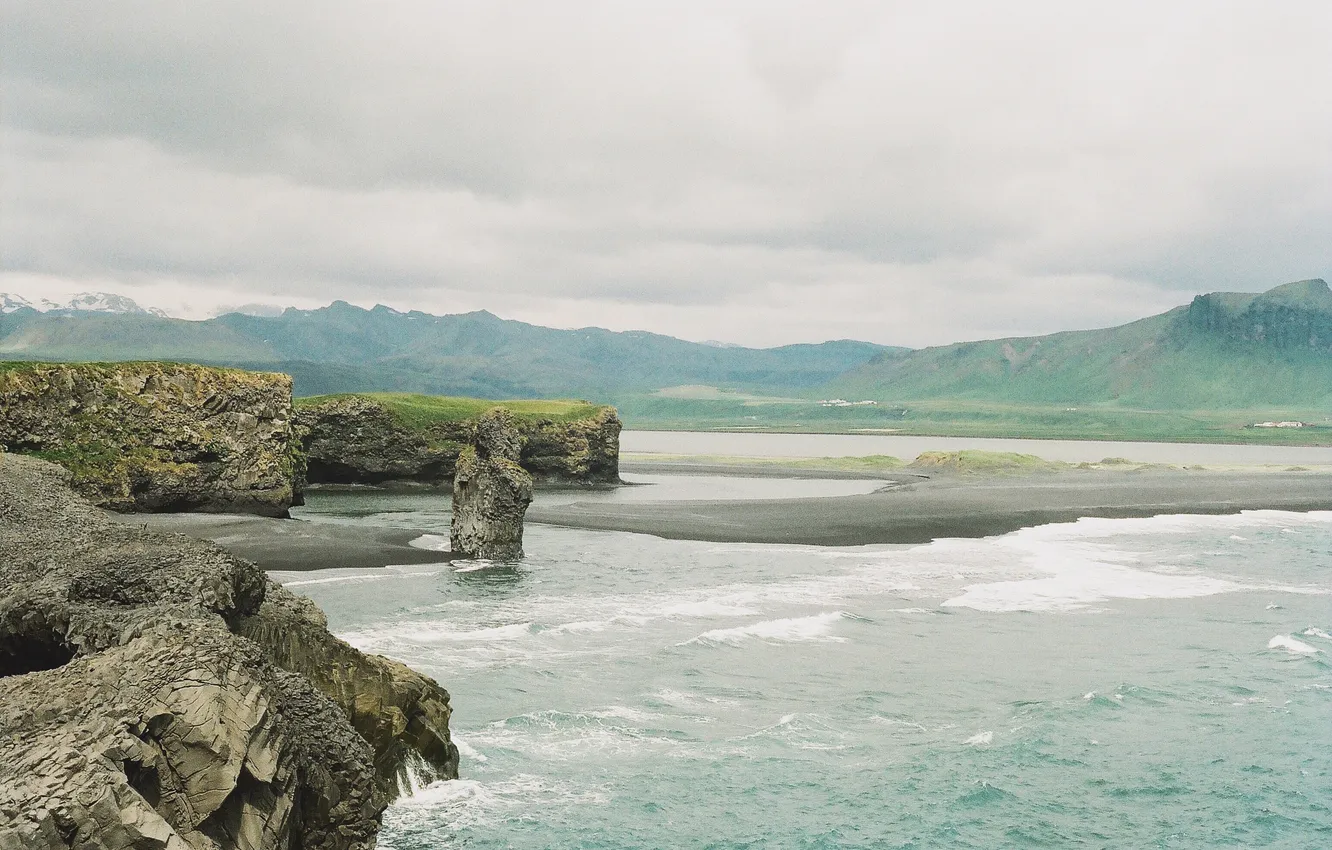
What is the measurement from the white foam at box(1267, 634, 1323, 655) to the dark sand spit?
24.2m

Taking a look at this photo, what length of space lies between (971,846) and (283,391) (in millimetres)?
52933

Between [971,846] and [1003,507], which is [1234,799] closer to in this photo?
[971,846]

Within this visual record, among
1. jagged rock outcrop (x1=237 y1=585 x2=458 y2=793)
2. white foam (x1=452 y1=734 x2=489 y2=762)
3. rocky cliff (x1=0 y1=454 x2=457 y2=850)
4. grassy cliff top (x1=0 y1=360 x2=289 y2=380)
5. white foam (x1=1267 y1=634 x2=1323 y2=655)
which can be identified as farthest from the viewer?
grassy cliff top (x1=0 y1=360 x2=289 y2=380)

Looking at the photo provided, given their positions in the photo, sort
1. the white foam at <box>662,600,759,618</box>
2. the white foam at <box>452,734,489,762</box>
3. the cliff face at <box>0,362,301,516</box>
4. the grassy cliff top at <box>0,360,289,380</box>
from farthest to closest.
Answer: the grassy cliff top at <box>0,360,289,380</box> < the cliff face at <box>0,362,301,516</box> < the white foam at <box>662,600,759,618</box> < the white foam at <box>452,734,489,762</box>

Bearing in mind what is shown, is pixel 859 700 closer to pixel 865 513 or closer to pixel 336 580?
pixel 336 580

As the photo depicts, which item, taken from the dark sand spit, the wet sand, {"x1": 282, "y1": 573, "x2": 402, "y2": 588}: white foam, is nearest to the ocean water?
{"x1": 282, "y1": 573, "x2": 402, "y2": 588}: white foam

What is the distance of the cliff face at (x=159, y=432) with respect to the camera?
166 ft

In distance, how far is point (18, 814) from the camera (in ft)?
30.6

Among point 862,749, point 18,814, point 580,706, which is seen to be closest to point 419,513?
point 580,706

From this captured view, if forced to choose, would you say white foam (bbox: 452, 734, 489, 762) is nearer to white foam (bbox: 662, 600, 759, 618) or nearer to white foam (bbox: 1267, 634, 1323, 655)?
white foam (bbox: 662, 600, 759, 618)

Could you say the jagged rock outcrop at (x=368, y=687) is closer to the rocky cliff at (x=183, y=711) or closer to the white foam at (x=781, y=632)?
the rocky cliff at (x=183, y=711)

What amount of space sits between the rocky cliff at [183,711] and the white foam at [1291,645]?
2425 cm

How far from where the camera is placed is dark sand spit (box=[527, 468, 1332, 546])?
58.4 m

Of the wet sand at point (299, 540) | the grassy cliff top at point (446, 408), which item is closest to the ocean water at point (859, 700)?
the wet sand at point (299, 540)
